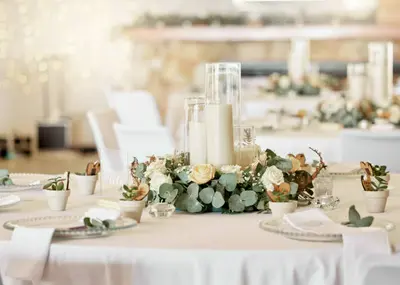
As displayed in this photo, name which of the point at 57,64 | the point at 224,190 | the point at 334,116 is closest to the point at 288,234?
the point at 224,190

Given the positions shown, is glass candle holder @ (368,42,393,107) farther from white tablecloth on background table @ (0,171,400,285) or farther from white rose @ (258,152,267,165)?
white tablecloth on background table @ (0,171,400,285)

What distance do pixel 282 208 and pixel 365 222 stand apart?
0.27m

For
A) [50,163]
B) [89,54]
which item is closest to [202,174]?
[50,163]

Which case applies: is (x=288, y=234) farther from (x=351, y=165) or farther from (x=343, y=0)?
(x=343, y=0)

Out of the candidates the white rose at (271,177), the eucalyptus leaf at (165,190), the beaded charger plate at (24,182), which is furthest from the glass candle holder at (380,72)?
the eucalyptus leaf at (165,190)

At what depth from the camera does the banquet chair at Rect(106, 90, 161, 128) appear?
716 centimetres

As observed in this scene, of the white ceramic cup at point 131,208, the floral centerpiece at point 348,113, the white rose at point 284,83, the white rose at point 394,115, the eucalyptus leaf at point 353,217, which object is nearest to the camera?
the eucalyptus leaf at point 353,217

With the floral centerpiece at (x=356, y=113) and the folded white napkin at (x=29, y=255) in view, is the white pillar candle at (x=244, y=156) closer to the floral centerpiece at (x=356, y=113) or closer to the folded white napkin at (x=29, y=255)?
the folded white napkin at (x=29, y=255)

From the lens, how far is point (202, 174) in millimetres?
2789

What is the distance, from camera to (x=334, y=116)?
19.0ft

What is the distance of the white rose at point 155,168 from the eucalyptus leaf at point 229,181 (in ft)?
0.64

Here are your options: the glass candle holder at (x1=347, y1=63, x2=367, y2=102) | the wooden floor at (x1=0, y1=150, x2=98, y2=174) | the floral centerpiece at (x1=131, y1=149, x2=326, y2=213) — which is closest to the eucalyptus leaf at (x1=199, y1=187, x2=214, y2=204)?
the floral centerpiece at (x1=131, y1=149, x2=326, y2=213)

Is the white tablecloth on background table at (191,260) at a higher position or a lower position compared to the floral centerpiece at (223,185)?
lower

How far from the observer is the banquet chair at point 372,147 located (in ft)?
15.5
